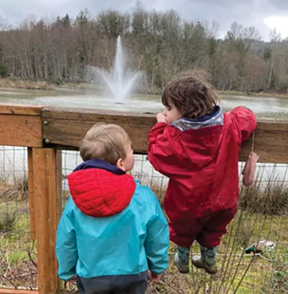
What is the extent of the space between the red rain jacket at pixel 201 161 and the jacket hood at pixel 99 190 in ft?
0.84

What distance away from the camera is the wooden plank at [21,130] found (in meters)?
1.82

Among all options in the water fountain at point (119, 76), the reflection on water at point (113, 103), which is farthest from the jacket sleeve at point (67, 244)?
the water fountain at point (119, 76)

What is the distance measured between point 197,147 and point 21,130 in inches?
34.5

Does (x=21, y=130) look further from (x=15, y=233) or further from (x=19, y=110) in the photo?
(x=15, y=233)

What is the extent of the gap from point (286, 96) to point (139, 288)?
33261 mm

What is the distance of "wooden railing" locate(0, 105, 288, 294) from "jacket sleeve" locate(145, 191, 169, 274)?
1.42 feet

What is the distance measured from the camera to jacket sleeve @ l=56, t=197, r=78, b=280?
1.45 meters

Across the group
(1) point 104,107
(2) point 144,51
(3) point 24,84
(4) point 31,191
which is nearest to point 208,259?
(4) point 31,191

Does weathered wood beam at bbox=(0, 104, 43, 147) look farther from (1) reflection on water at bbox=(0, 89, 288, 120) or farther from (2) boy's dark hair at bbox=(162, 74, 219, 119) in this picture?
(1) reflection on water at bbox=(0, 89, 288, 120)

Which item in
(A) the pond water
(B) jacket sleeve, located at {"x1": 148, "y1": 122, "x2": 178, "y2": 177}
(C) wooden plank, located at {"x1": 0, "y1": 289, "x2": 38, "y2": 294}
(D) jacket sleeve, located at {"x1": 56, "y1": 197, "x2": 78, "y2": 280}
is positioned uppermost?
(B) jacket sleeve, located at {"x1": 148, "y1": 122, "x2": 178, "y2": 177}

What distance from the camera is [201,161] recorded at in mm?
1550

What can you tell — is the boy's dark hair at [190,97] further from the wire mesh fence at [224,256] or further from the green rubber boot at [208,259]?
the wire mesh fence at [224,256]

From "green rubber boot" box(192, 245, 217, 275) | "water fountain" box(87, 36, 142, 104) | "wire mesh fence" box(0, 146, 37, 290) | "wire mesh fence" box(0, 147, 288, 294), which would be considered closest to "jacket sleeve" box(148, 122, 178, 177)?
"green rubber boot" box(192, 245, 217, 275)

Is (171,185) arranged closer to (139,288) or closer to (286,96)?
(139,288)
